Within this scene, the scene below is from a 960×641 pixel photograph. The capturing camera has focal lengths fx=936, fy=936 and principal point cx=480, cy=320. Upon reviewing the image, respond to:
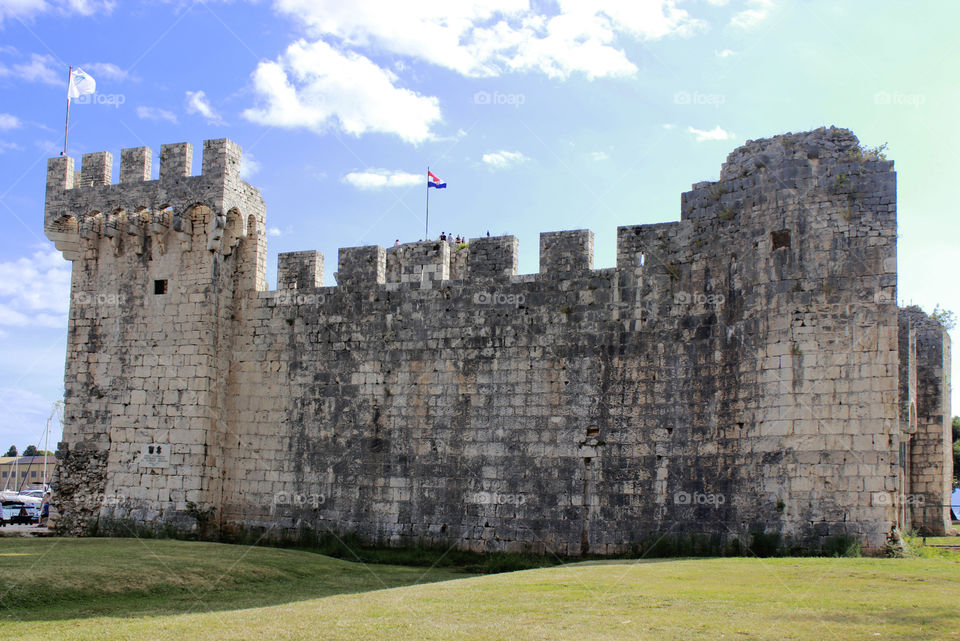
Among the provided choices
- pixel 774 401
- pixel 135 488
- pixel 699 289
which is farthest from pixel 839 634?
pixel 135 488

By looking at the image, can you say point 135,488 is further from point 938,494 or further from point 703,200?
point 938,494

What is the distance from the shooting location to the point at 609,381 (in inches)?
639

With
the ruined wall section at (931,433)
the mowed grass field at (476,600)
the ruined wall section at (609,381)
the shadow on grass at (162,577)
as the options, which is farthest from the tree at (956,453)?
the shadow on grass at (162,577)

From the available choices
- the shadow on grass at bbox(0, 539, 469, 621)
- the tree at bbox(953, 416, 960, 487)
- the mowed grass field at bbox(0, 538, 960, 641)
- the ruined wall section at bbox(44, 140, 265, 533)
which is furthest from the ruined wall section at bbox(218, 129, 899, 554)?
the tree at bbox(953, 416, 960, 487)

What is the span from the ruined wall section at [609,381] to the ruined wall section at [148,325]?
85cm

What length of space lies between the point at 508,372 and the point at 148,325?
772 centimetres

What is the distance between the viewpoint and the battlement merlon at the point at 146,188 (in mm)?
19188

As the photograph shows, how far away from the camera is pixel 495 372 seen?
1711 centimetres

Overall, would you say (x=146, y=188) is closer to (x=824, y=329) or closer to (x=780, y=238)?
(x=780, y=238)

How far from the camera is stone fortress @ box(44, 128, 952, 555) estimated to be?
13969 mm

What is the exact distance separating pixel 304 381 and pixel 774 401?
29.9 ft

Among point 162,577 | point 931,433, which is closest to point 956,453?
point 931,433

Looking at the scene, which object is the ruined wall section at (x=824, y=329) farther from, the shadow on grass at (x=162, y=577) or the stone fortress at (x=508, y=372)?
the shadow on grass at (x=162, y=577)

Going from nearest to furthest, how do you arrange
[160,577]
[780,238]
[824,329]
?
[160,577], [824,329], [780,238]
